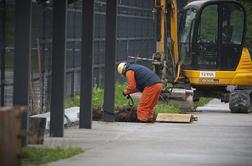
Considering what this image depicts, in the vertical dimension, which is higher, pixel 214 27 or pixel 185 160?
pixel 214 27

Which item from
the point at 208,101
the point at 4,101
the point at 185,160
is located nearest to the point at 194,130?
the point at 4,101

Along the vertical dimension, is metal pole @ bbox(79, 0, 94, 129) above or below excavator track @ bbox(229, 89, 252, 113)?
above

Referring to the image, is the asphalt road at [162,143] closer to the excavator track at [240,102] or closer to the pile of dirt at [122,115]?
the pile of dirt at [122,115]

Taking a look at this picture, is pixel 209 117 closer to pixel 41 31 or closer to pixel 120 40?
pixel 41 31

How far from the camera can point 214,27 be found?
25.3 m

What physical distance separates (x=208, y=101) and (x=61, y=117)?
1541cm

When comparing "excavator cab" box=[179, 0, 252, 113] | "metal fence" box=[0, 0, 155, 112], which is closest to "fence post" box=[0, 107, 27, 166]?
"metal fence" box=[0, 0, 155, 112]

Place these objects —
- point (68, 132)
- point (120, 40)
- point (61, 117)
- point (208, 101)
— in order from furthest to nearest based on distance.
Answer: point (120, 40)
point (208, 101)
point (68, 132)
point (61, 117)

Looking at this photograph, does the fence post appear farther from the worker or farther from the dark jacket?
the dark jacket

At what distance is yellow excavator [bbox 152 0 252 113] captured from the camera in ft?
83.1

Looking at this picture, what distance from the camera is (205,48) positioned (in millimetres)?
25719

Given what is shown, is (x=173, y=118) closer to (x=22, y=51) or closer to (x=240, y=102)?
(x=240, y=102)

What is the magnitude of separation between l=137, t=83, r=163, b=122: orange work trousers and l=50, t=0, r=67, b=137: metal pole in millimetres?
4499

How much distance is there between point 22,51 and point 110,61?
20.0 feet
